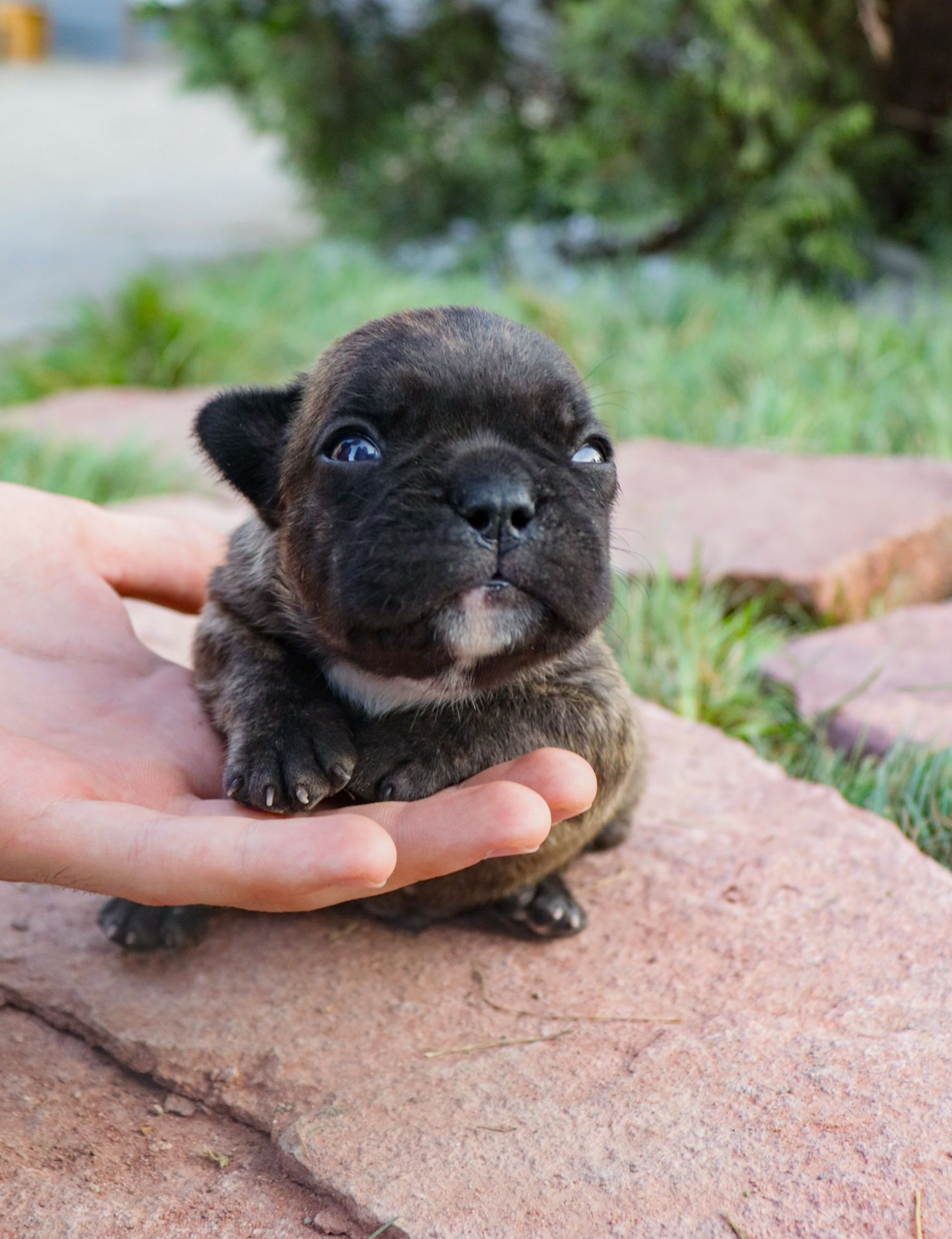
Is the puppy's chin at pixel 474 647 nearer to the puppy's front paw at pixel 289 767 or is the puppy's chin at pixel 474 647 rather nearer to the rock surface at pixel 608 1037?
the puppy's front paw at pixel 289 767

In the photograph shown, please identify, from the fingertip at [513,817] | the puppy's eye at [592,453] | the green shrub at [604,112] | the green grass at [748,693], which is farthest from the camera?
the green shrub at [604,112]

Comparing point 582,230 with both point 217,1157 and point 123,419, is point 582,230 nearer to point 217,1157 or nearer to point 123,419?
point 123,419

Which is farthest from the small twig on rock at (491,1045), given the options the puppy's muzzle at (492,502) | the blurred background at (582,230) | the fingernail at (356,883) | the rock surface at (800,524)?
the blurred background at (582,230)

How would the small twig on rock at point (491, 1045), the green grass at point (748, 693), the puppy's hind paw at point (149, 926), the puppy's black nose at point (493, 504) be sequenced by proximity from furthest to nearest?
the green grass at point (748, 693)
the puppy's hind paw at point (149, 926)
the small twig on rock at point (491, 1045)
the puppy's black nose at point (493, 504)

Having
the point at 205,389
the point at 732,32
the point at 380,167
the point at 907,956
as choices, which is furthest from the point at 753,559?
the point at 380,167

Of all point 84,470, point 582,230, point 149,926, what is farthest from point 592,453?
point 582,230

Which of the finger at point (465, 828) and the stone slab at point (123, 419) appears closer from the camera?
the finger at point (465, 828)
